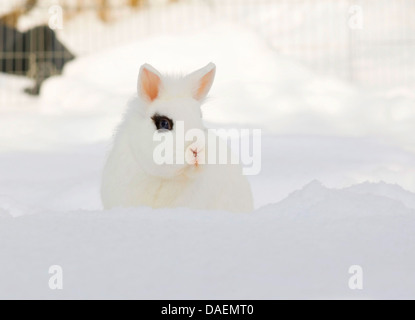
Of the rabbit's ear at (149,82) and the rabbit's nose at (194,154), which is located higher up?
the rabbit's ear at (149,82)

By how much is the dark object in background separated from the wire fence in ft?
0.05

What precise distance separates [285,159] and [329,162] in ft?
1.09

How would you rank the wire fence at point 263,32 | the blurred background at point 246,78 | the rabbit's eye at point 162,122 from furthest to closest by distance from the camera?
the wire fence at point 263,32, the blurred background at point 246,78, the rabbit's eye at point 162,122

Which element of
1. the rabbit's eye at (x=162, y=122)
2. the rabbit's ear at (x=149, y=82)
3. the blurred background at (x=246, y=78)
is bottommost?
the rabbit's eye at (x=162, y=122)

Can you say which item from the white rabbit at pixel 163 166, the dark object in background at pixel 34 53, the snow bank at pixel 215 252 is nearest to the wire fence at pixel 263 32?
the dark object in background at pixel 34 53

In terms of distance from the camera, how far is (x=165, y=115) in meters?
2.95

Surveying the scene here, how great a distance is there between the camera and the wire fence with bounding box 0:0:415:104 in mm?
9094

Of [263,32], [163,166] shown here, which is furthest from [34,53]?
[163,166]

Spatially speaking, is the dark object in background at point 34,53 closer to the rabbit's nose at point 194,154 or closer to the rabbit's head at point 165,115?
the rabbit's head at point 165,115

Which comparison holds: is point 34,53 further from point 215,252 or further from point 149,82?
point 215,252

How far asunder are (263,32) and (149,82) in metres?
7.56

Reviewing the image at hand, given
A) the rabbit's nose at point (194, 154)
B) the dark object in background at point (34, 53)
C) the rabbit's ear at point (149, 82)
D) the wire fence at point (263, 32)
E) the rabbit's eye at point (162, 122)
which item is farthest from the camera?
the dark object in background at point (34, 53)

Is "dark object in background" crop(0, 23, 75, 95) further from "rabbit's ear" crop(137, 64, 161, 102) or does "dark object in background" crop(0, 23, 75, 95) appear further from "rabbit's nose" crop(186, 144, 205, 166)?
"rabbit's nose" crop(186, 144, 205, 166)

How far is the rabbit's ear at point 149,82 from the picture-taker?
3021 millimetres
